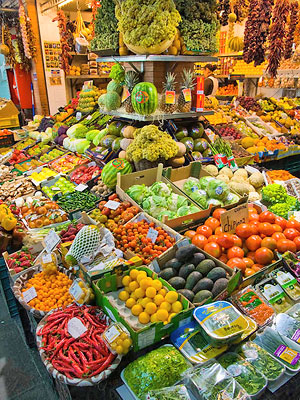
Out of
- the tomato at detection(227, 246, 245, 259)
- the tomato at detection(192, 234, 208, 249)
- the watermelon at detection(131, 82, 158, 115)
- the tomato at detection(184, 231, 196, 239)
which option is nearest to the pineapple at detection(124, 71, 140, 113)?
the watermelon at detection(131, 82, 158, 115)

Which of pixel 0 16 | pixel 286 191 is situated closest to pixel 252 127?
pixel 286 191

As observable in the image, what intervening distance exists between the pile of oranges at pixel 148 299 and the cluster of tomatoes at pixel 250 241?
591 mm

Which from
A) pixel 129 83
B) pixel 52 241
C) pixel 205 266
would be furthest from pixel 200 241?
pixel 129 83

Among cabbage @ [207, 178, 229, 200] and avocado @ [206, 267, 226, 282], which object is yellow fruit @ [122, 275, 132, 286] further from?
cabbage @ [207, 178, 229, 200]

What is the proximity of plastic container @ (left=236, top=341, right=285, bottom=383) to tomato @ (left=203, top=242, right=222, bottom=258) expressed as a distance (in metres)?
0.69

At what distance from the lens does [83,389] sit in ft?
5.63

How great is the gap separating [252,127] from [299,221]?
378cm

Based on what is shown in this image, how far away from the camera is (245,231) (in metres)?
2.57

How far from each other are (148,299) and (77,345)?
19.9 inches

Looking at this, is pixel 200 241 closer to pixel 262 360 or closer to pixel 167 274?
pixel 167 274

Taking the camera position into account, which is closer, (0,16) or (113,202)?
(113,202)

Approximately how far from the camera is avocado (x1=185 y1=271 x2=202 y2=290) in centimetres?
207

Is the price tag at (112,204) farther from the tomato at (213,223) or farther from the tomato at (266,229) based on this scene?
the tomato at (266,229)

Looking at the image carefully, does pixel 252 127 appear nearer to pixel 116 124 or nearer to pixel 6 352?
pixel 116 124
